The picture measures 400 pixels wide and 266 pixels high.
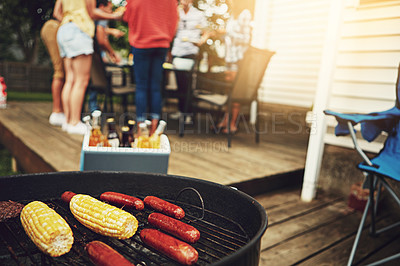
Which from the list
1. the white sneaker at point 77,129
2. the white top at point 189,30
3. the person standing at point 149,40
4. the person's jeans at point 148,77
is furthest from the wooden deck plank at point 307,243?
the white top at point 189,30

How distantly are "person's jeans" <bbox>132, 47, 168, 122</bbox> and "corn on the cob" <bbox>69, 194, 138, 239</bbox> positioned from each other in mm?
2159

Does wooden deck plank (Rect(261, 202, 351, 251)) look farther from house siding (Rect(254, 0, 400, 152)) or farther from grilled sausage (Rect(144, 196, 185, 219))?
grilled sausage (Rect(144, 196, 185, 219))

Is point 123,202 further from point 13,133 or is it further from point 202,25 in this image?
point 202,25

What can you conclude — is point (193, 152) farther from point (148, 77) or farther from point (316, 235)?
point (316, 235)

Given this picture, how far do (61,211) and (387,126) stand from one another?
2056mm

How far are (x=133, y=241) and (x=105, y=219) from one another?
0.12 meters

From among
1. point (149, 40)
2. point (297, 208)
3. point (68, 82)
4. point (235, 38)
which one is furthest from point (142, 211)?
point (235, 38)

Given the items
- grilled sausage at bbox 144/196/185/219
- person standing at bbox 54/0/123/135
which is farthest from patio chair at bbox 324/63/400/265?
person standing at bbox 54/0/123/135

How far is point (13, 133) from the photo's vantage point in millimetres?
3230

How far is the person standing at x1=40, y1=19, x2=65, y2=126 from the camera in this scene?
11.6 feet

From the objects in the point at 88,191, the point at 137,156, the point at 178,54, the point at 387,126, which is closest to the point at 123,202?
the point at 88,191

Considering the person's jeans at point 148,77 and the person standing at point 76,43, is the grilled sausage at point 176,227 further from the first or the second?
the person standing at point 76,43

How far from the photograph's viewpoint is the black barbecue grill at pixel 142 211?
805 millimetres

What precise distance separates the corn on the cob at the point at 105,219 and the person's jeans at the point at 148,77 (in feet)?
7.08
